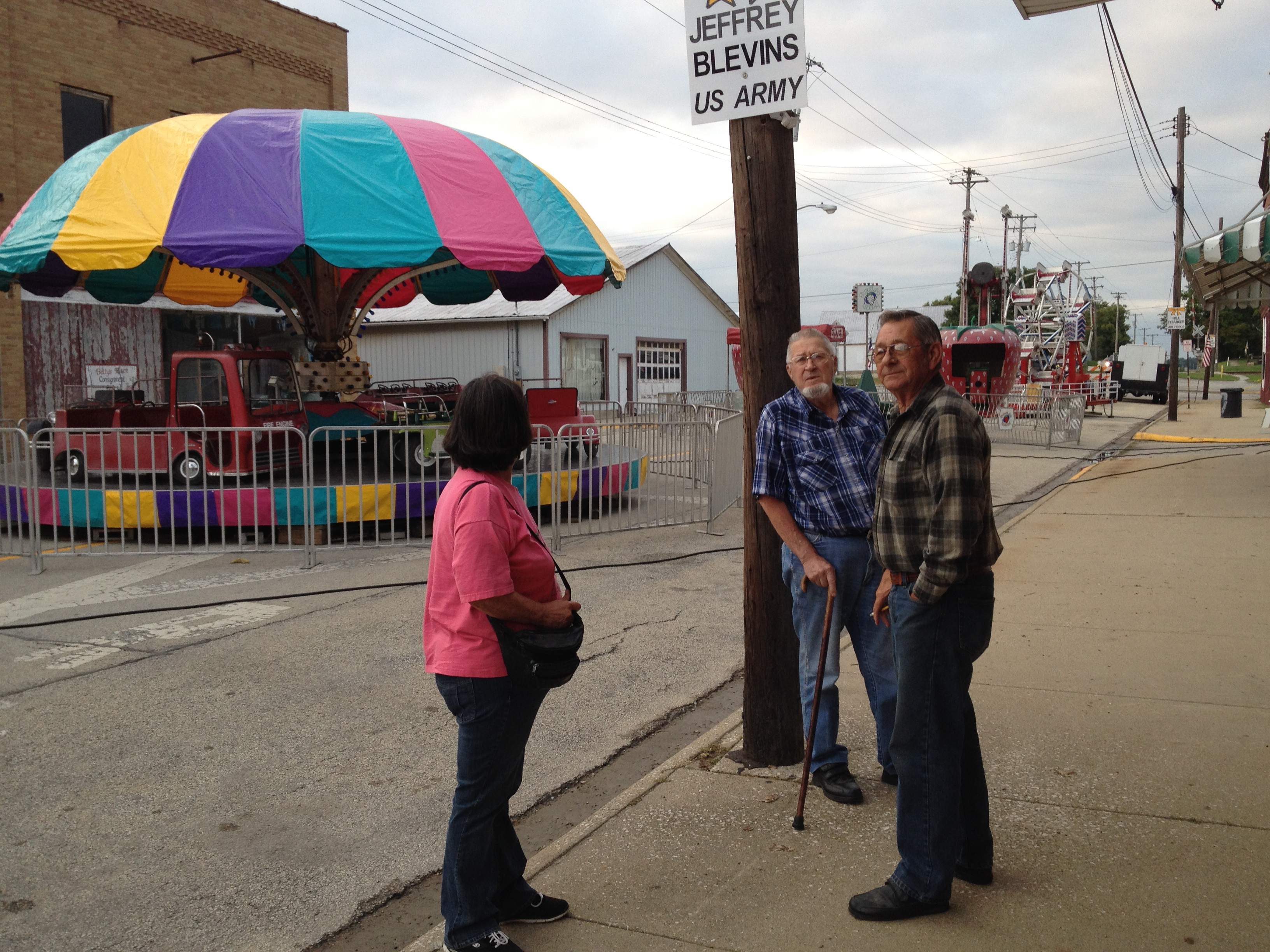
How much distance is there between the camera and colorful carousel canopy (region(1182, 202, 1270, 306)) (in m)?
11.5

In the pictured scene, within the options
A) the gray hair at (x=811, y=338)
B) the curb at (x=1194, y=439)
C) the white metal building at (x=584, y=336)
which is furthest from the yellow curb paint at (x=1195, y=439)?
the gray hair at (x=811, y=338)

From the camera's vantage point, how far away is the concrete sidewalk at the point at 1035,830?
3150 millimetres

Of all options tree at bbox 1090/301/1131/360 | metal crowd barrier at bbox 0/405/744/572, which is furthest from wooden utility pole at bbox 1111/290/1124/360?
metal crowd barrier at bbox 0/405/744/572

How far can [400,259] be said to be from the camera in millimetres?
10805

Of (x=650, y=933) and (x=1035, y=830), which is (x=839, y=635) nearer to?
(x=1035, y=830)

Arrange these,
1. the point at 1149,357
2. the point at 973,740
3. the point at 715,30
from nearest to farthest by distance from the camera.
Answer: the point at 973,740, the point at 715,30, the point at 1149,357

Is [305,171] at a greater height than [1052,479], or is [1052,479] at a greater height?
[305,171]

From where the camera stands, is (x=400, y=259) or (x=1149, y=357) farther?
(x=1149, y=357)

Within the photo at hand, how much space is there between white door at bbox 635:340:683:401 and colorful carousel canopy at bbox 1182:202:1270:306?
56.9 ft

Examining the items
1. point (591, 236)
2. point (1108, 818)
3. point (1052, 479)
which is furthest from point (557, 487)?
point (1052, 479)

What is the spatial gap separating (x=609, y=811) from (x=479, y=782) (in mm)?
1264

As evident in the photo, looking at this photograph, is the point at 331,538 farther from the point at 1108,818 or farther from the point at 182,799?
the point at 1108,818

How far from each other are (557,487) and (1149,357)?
148 feet

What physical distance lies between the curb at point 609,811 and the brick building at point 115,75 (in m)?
18.0
